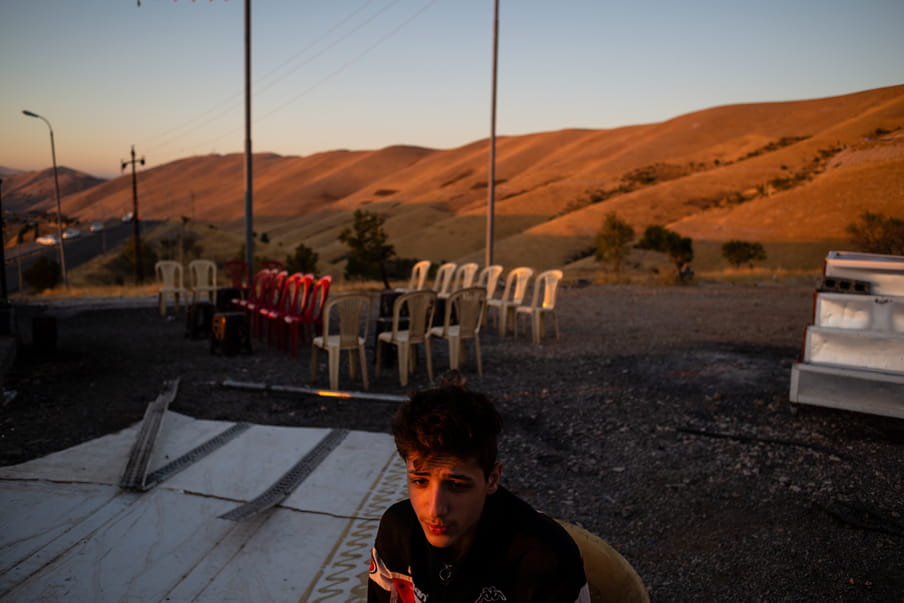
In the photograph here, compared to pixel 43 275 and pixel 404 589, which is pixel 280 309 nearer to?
pixel 404 589

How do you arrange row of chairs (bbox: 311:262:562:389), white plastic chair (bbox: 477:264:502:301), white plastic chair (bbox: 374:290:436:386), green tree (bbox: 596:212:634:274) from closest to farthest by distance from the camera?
row of chairs (bbox: 311:262:562:389) → white plastic chair (bbox: 374:290:436:386) → white plastic chair (bbox: 477:264:502:301) → green tree (bbox: 596:212:634:274)

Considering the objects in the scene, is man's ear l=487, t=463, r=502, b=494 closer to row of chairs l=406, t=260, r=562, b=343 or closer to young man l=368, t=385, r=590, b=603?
young man l=368, t=385, r=590, b=603

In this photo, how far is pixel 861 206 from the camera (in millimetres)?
5809

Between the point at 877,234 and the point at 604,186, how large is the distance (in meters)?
59.4

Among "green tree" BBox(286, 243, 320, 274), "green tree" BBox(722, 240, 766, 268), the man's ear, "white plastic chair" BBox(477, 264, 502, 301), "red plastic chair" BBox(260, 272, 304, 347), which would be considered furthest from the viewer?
"green tree" BBox(286, 243, 320, 274)

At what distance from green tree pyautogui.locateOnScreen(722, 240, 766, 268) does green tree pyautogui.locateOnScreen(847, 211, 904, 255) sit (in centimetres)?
2004

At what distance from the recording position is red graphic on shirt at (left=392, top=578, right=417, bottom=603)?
1541 millimetres

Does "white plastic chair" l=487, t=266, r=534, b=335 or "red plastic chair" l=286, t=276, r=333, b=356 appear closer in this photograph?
"red plastic chair" l=286, t=276, r=333, b=356

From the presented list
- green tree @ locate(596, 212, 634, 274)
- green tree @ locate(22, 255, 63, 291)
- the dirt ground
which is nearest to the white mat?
the dirt ground

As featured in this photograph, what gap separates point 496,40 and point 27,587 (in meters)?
14.8

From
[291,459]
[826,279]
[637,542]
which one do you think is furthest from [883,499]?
[291,459]

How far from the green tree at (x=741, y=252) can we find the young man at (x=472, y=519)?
2577 centimetres

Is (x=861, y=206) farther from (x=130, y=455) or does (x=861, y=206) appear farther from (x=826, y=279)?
(x=130, y=455)

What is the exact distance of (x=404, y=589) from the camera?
1561 mm
